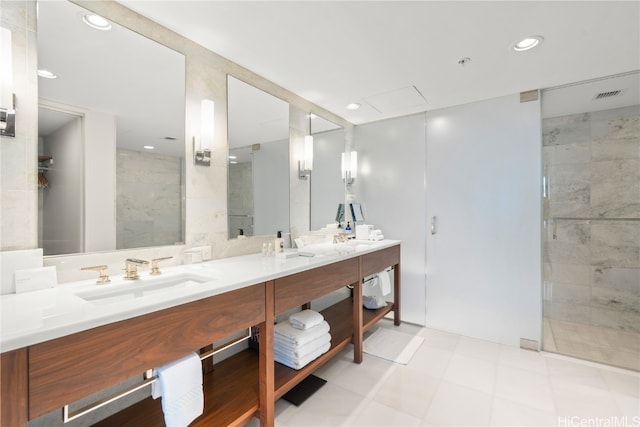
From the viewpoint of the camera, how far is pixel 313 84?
235 cm

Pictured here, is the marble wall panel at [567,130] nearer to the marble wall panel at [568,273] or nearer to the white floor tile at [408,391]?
the marble wall panel at [568,273]

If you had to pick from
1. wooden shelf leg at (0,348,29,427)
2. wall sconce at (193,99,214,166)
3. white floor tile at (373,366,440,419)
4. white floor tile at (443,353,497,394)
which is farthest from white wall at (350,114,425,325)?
wooden shelf leg at (0,348,29,427)

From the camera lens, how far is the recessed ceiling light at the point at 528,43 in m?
1.72

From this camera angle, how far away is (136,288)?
4.25 ft

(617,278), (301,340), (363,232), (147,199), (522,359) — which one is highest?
(147,199)

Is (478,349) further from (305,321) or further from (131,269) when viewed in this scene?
(131,269)

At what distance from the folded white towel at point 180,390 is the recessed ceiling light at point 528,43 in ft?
8.08

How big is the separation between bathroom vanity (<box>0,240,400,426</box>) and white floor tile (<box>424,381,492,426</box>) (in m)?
0.73

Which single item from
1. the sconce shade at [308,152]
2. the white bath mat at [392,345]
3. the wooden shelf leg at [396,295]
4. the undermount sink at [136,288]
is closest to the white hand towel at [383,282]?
the wooden shelf leg at [396,295]

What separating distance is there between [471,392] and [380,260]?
1.14m

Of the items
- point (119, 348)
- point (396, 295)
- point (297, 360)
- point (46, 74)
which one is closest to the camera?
point (119, 348)

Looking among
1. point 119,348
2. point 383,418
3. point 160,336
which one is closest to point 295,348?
point 383,418

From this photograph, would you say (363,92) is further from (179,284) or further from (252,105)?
(179,284)

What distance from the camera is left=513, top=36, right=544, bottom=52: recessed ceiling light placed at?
1719mm
